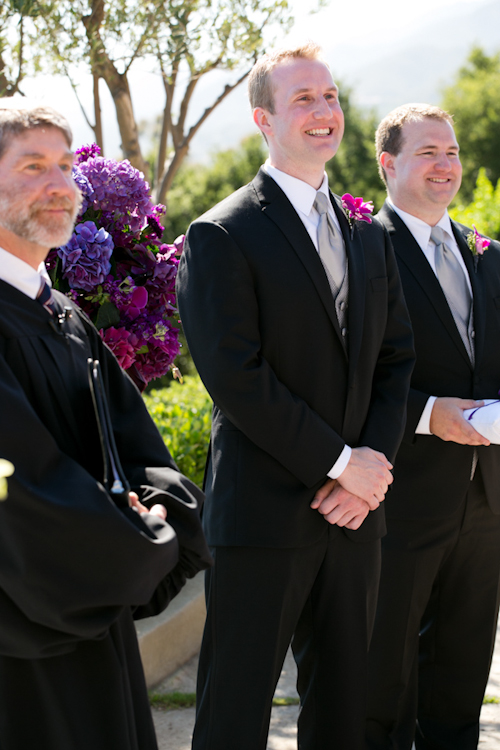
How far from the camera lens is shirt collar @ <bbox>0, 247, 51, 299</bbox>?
1.90 meters

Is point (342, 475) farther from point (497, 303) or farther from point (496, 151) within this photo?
point (496, 151)

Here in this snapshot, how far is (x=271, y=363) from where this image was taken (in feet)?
8.63

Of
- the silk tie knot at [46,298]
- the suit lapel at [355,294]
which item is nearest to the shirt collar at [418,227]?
the suit lapel at [355,294]

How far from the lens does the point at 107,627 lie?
1799 mm

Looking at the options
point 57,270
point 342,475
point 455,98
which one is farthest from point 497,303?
point 455,98

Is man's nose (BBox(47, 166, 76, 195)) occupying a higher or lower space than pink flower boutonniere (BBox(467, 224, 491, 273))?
lower

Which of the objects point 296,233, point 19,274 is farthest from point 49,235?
point 296,233

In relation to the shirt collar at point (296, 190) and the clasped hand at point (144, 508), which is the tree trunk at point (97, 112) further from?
the clasped hand at point (144, 508)

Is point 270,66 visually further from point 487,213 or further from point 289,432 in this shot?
point 487,213

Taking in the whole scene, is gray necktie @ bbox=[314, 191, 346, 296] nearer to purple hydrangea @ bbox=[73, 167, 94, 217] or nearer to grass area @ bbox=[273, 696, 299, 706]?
purple hydrangea @ bbox=[73, 167, 94, 217]

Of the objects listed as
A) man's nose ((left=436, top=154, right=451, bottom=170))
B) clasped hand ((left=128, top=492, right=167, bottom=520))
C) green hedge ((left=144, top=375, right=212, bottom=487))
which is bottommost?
green hedge ((left=144, top=375, right=212, bottom=487))

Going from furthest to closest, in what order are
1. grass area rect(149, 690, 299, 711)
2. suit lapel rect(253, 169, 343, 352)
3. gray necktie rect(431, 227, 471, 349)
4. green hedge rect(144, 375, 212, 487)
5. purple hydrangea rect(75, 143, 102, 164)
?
green hedge rect(144, 375, 212, 487) < grass area rect(149, 690, 299, 711) < gray necktie rect(431, 227, 471, 349) < purple hydrangea rect(75, 143, 102, 164) < suit lapel rect(253, 169, 343, 352)

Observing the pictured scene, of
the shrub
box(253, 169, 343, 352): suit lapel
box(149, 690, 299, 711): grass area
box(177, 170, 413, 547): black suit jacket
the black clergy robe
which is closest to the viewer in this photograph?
the black clergy robe

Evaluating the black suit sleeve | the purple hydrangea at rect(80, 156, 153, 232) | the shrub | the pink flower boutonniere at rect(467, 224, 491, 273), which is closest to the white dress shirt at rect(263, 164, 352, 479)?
the black suit sleeve
